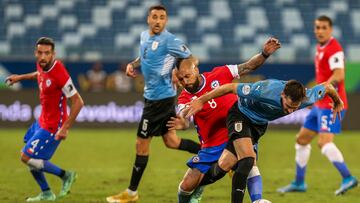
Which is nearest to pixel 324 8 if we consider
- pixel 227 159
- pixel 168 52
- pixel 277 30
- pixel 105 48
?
pixel 277 30

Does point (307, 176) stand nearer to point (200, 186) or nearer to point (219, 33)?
point (200, 186)

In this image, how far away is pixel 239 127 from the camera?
7.32 metres

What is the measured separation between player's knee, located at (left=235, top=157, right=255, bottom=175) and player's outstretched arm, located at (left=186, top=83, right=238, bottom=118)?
654 millimetres

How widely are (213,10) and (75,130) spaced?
5961 mm

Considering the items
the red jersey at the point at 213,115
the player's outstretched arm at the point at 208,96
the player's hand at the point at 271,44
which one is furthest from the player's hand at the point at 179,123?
the player's hand at the point at 271,44

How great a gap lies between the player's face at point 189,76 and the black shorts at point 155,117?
1.66 m

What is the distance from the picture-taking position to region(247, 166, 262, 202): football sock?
7.48m

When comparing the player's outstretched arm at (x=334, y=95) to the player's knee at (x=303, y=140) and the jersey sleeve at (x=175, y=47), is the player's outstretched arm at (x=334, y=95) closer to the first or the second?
the jersey sleeve at (x=175, y=47)

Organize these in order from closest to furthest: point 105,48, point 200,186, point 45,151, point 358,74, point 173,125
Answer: point 173,125 → point 200,186 → point 45,151 → point 358,74 → point 105,48

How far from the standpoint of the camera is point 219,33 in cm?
2131

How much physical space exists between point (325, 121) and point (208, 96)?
343 centimetres

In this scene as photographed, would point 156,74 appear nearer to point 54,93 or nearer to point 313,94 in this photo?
point 54,93

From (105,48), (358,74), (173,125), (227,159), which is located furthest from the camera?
(105,48)

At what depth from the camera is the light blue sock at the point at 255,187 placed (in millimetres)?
7477
